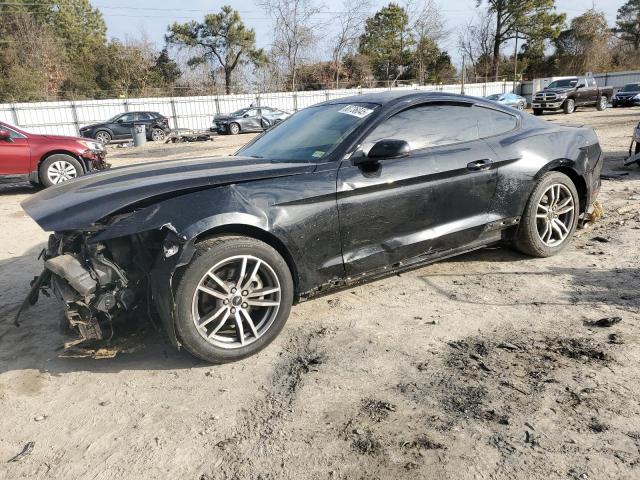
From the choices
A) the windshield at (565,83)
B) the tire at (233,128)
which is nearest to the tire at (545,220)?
the tire at (233,128)

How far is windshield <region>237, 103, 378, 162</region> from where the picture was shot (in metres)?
3.63

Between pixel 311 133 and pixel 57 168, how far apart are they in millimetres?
7443

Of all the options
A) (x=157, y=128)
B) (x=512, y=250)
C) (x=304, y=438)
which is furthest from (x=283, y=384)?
(x=157, y=128)

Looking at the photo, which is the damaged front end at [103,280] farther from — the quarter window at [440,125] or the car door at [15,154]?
the car door at [15,154]

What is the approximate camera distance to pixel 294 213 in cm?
319

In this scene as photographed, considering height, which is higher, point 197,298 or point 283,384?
point 197,298

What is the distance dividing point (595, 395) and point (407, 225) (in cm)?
161

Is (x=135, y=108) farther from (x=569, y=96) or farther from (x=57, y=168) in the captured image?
(x=569, y=96)

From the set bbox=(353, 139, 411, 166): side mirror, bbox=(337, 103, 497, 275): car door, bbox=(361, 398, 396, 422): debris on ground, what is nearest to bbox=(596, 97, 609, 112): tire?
bbox=(337, 103, 497, 275): car door

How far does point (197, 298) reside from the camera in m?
2.93

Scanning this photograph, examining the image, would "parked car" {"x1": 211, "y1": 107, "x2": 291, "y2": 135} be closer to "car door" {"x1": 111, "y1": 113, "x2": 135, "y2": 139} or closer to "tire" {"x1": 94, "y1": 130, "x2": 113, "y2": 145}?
"car door" {"x1": 111, "y1": 113, "x2": 135, "y2": 139}

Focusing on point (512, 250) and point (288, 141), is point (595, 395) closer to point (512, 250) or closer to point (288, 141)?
point (512, 250)

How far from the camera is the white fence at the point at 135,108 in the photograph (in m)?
25.6

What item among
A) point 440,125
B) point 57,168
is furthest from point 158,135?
point 440,125
